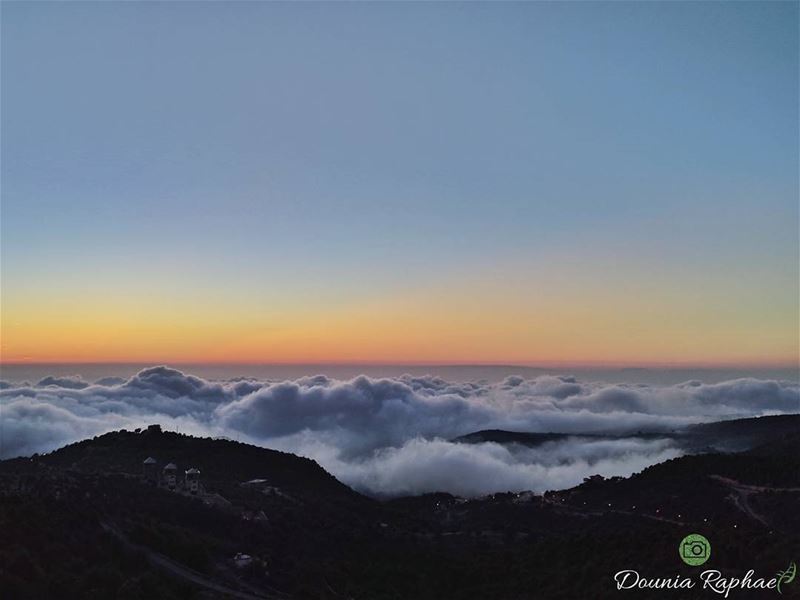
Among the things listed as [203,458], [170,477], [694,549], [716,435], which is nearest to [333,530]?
[170,477]

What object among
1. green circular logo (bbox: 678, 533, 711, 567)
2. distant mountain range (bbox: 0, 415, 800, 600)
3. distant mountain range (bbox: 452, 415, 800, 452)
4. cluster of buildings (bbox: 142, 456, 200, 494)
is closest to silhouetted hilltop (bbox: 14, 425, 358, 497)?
distant mountain range (bbox: 0, 415, 800, 600)

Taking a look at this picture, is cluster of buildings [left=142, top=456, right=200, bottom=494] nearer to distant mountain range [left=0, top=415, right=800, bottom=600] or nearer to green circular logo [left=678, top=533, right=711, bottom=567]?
distant mountain range [left=0, top=415, right=800, bottom=600]

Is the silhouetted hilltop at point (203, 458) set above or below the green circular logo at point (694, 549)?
below

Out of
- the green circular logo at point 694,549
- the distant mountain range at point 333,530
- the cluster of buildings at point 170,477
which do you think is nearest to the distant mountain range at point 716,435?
the distant mountain range at point 333,530

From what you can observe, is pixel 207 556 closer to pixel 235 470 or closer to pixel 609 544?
pixel 609 544

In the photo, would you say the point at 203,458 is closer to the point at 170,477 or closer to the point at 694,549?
the point at 170,477

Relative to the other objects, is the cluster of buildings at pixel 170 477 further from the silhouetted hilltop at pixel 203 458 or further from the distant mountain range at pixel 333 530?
the silhouetted hilltop at pixel 203 458

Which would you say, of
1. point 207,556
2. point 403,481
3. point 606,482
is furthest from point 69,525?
point 403,481
